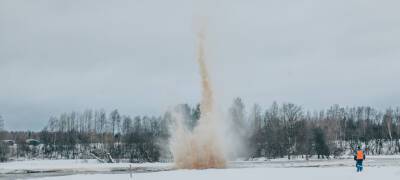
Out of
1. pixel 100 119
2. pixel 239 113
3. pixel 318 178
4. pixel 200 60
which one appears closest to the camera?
pixel 318 178

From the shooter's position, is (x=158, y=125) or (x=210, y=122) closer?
(x=210, y=122)

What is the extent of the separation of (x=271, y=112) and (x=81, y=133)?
179 ft

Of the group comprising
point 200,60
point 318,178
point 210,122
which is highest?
point 200,60

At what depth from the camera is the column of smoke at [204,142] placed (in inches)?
2037

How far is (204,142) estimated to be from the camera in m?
52.8

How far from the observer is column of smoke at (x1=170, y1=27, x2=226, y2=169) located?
51750 millimetres

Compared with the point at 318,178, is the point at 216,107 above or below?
above

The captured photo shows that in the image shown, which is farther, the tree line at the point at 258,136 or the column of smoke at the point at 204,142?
the tree line at the point at 258,136

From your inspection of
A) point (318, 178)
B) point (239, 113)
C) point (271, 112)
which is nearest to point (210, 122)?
point (318, 178)

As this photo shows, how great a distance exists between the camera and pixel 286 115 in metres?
122

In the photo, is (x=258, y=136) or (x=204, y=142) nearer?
(x=204, y=142)

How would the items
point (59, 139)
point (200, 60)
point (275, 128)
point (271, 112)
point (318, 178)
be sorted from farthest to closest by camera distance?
point (59, 139)
point (271, 112)
point (275, 128)
point (200, 60)
point (318, 178)

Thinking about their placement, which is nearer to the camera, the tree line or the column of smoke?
the column of smoke

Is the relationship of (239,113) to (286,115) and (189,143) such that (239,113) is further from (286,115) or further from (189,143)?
(189,143)
